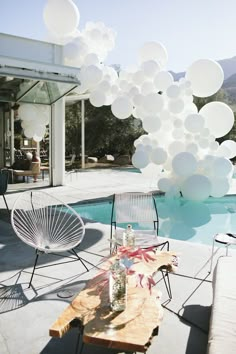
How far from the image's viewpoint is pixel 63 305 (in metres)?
3.54

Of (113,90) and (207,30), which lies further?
(207,30)

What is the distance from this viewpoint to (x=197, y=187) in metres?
8.44

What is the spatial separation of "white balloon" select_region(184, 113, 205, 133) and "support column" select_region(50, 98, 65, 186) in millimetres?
4918

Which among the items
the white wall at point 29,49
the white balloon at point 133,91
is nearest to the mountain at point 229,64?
the white wall at point 29,49

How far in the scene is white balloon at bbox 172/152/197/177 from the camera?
8.42 metres

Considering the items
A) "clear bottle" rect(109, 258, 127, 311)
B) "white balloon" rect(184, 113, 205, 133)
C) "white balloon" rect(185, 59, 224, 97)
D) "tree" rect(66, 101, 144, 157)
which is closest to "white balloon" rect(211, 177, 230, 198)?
"white balloon" rect(184, 113, 205, 133)

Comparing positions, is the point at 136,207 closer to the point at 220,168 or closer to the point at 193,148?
the point at 193,148

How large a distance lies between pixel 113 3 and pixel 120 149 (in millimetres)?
12946

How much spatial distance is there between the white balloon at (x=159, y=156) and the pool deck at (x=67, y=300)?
3.07 m

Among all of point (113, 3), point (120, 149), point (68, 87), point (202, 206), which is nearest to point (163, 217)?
point (202, 206)

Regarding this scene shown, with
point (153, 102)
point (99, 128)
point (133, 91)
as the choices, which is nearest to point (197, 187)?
point (153, 102)

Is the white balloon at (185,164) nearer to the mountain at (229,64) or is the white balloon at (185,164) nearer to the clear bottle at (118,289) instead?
the clear bottle at (118,289)

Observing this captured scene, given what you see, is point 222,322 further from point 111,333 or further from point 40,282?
point 40,282

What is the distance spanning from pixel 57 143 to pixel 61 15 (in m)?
3.94
